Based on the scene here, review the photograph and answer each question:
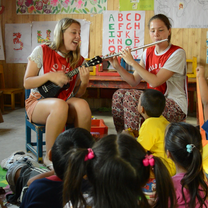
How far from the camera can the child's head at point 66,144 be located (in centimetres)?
90

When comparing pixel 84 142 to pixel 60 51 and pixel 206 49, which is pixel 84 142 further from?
pixel 206 49

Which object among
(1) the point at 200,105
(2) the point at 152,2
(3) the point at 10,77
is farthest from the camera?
(3) the point at 10,77

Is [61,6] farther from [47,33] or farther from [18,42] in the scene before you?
[18,42]

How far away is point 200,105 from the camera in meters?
1.83

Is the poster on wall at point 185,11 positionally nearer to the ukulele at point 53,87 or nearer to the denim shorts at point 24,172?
the ukulele at point 53,87

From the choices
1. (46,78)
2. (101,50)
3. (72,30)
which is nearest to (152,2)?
(101,50)

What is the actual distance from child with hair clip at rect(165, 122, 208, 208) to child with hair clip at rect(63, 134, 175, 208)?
0.17 m

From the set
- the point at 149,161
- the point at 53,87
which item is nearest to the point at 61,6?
the point at 53,87

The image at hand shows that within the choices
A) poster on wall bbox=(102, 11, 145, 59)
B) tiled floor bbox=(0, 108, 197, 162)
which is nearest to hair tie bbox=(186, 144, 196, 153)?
tiled floor bbox=(0, 108, 197, 162)

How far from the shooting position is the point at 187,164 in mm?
930

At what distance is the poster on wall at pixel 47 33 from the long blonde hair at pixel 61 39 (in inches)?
86.5

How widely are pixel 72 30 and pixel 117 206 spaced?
140 centimetres

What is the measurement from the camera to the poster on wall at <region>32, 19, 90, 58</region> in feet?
13.2

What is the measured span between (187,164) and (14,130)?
2185mm
